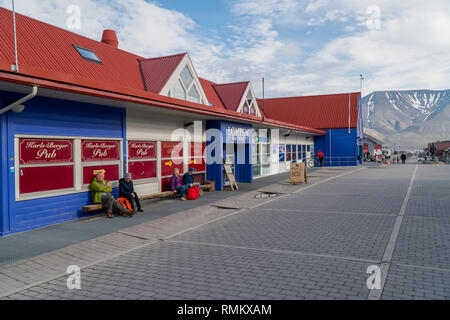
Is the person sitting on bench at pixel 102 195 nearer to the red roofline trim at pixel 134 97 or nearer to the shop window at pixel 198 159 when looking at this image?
the red roofline trim at pixel 134 97

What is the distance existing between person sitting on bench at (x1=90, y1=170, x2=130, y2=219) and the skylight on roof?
6.16m

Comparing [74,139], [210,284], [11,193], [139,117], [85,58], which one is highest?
[85,58]

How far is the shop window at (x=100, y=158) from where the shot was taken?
916cm

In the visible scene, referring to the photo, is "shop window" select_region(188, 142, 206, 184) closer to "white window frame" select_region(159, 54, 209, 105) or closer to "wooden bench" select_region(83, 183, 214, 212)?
"wooden bench" select_region(83, 183, 214, 212)

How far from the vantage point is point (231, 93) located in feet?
71.8

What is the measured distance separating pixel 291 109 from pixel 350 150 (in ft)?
27.0

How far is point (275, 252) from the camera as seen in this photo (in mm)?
6055

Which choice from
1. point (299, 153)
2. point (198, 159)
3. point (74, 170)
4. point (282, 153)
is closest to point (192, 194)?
point (198, 159)

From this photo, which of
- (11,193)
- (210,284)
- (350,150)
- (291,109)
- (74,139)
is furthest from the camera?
(291,109)

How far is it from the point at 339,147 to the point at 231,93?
1632 centimetres

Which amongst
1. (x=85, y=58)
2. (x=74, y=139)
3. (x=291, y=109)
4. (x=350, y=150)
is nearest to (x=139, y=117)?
(x=74, y=139)

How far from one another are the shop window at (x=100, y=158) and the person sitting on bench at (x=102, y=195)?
256 mm
